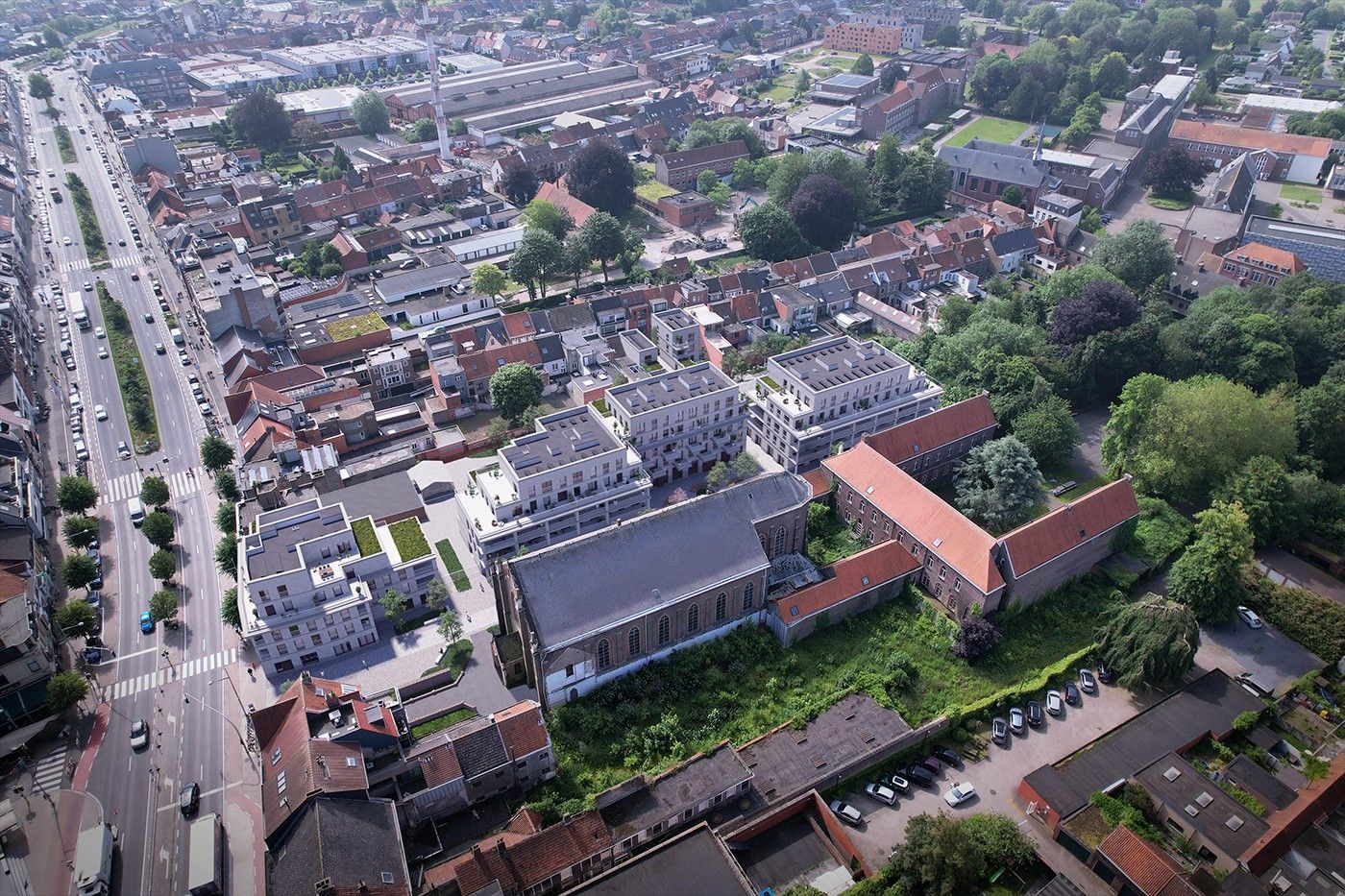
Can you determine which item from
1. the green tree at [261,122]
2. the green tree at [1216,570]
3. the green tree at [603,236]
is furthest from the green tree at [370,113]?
the green tree at [1216,570]

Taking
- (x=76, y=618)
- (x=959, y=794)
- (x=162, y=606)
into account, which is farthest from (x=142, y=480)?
(x=959, y=794)

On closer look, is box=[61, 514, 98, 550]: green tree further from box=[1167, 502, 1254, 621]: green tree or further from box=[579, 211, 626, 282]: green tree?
box=[1167, 502, 1254, 621]: green tree

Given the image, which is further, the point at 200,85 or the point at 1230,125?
the point at 200,85

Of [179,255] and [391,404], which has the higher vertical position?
[179,255]

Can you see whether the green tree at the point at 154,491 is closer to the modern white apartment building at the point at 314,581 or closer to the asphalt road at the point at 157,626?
the asphalt road at the point at 157,626

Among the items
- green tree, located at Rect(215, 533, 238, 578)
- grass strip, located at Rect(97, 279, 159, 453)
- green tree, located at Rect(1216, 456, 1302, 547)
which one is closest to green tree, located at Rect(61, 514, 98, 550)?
green tree, located at Rect(215, 533, 238, 578)

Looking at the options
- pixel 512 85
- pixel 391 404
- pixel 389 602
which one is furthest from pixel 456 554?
pixel 512 85

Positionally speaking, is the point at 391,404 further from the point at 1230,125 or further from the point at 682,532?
the point at 1230,125
